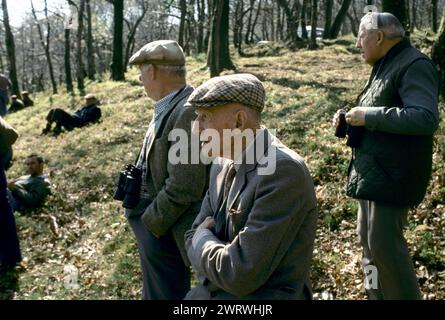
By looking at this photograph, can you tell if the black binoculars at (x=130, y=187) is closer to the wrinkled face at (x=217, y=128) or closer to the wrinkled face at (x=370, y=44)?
the wrinkled face at (x=217, y=128)

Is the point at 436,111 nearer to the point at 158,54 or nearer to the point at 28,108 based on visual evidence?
the point at 158,54

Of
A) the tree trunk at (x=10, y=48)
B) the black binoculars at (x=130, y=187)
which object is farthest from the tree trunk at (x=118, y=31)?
the black binoculars at (x=130, y=187)

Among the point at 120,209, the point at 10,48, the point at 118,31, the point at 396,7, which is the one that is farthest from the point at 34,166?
the point at 10,48

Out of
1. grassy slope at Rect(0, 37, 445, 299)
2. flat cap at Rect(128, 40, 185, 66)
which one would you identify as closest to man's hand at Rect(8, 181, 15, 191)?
grassy slope at Rect(0, 37, 445, 299)

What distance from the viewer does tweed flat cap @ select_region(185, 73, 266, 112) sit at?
7.61ft

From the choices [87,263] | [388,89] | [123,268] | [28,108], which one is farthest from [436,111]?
[28,108]

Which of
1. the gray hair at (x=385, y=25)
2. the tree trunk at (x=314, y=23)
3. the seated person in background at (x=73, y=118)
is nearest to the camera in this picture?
the gray hair at (x=385, y=25)

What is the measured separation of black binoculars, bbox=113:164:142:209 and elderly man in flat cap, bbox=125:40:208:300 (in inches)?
1.5

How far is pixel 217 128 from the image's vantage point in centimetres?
240

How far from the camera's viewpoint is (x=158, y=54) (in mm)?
3633

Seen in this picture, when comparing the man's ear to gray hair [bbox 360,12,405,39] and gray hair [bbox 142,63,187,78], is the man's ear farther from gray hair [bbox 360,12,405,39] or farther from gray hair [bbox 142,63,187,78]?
gray hair [bbox 360,12,405,39]

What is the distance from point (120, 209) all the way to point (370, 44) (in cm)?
556

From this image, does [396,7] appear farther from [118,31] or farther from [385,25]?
[118,31]

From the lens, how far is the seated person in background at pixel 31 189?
8648mm
